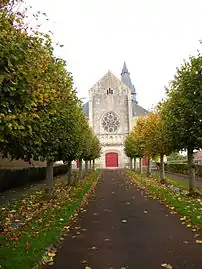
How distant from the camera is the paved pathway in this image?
5629mm

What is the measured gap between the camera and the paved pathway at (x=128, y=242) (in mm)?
5629

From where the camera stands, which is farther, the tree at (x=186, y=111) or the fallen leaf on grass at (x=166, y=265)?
the tree at (x=186, y=111)

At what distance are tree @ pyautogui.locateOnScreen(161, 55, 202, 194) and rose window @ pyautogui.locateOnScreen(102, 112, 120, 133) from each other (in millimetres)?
51178

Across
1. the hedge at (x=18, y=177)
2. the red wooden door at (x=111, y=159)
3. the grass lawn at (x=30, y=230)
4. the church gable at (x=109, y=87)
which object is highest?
the church gable at (x=109, y=87)

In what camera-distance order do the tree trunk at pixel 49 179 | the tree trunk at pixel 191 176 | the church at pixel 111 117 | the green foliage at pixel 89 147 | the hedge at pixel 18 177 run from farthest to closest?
the church at pixel 111 117 → the green foliage at pixel 89 147 → the hedge at pixel 18 177 → the tree trunk at pixel 191 176 → the tree trunk at pixel 49 179

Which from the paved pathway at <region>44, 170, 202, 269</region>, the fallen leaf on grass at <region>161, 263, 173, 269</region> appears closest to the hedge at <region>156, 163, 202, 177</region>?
the paved pathway at <region>44, 170, 202, 269</region>

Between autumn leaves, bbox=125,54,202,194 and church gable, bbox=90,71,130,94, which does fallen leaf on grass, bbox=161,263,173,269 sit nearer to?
autumn leaves, bbox=125,54,202,194

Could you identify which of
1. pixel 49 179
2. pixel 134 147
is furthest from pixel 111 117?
pixel 49 179

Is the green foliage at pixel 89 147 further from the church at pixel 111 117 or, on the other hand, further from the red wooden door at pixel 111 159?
the red wooden door at pixel 111 159

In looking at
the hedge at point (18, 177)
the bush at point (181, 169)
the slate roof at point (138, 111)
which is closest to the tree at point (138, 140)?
the bush at point (181, 169)

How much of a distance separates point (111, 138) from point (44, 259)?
6083 centimetres

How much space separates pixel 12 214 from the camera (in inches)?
425

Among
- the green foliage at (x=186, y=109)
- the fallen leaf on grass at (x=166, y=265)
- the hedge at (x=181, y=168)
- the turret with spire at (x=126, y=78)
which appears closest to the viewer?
the fallen leaf on grass at (x=166, y=265)

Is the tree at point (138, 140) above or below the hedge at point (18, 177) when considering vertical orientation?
above
